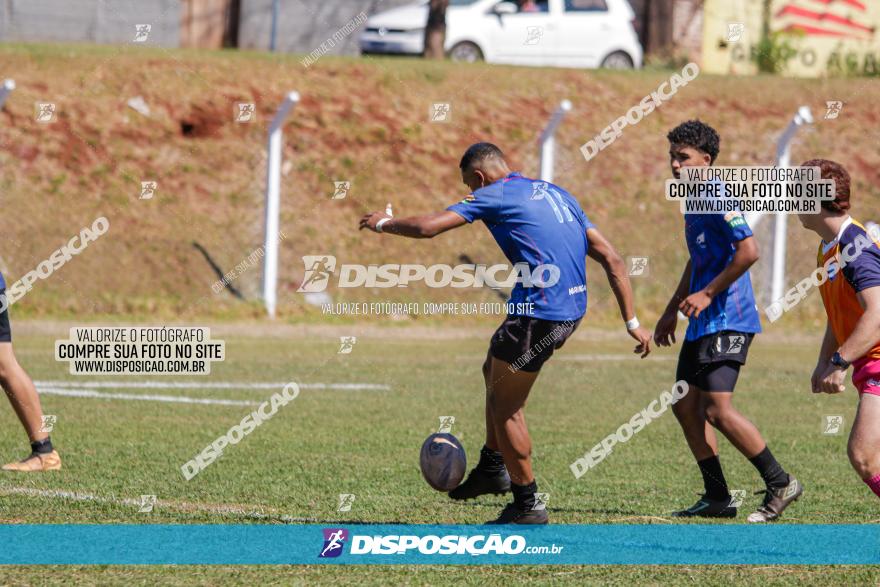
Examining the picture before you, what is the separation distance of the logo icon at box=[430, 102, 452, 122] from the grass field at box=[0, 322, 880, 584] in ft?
23.0

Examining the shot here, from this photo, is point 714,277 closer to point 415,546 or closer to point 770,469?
point 770,469

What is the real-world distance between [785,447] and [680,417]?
2905 millimetres

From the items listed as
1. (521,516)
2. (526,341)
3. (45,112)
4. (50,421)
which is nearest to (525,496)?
(521,516)

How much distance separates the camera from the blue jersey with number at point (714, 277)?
25.8 ft

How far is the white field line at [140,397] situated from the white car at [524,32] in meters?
15.2

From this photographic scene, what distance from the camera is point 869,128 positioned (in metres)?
25.2

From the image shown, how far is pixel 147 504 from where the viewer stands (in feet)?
25.4

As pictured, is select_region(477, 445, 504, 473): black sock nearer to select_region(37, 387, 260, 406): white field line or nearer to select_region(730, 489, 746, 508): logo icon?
select_region(730, 489, 746, 508): logo icon

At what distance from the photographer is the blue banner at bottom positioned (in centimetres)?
640

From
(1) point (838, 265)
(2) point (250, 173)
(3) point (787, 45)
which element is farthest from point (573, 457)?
(3) point (787, 45)

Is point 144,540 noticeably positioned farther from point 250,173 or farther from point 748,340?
point 250,173

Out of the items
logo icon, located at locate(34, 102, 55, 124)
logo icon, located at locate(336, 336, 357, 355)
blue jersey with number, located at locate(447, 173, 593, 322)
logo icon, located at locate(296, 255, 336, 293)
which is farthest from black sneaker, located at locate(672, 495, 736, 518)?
logo icon, located at locate(34, 102, 55, 124)

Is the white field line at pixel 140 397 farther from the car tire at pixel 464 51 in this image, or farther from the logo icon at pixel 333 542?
the car tire at pixel 464 51

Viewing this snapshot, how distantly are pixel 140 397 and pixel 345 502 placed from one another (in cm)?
533
